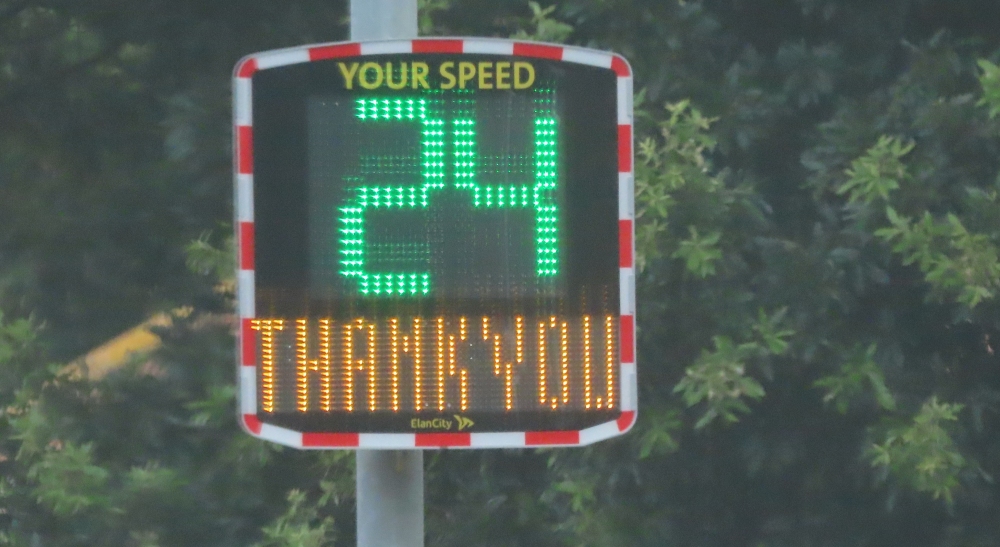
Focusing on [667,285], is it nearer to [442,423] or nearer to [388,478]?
[388,478]

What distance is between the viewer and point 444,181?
3020 millimetres

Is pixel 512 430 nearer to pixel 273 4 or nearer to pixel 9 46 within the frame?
pixel 273 4

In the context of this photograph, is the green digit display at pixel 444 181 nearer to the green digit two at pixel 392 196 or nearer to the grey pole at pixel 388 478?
the green digit two at pixel 392 196

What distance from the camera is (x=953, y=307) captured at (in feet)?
18.5

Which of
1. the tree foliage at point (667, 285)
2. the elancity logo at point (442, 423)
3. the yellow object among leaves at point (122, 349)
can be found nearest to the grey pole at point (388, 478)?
the elancity logo at point (442, 423)

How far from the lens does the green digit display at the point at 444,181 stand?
3.01 metres

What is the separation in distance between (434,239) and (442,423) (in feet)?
1.20

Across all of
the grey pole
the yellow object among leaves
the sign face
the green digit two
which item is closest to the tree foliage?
the yellow object among leaves

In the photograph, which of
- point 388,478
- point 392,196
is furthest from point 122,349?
point 392,196

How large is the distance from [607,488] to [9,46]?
355 centimetres

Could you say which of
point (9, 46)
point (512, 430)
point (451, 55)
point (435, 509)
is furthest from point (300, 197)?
point (9, 46)

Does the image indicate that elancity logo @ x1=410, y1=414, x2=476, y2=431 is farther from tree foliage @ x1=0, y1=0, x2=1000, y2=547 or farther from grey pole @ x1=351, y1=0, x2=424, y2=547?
tree foliage @ x1=0, y1=0, x2=1000, y2=547

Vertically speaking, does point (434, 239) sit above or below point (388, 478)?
above

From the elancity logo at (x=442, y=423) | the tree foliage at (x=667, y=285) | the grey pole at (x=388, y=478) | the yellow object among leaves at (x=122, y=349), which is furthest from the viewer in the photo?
the yellow object among leaves at (x=122, y=349)
